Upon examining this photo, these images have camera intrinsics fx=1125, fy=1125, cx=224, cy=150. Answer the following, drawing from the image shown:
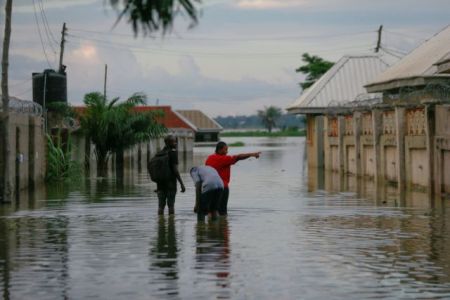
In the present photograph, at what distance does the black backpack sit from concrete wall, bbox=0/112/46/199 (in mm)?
8589

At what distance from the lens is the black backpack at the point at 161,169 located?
20.2 meters

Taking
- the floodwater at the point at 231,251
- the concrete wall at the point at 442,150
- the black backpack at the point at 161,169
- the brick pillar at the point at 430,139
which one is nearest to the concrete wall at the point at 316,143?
the brick pillar at the point at 430,139

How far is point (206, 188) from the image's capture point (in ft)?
63.3

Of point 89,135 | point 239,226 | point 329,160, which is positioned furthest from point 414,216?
point 89,135

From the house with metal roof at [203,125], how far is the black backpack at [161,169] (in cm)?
11513

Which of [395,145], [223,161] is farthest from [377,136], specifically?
[223,161]

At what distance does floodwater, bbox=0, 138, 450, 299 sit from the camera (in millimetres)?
11633

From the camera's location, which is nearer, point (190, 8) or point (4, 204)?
point (190, 8)

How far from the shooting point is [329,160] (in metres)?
48.9

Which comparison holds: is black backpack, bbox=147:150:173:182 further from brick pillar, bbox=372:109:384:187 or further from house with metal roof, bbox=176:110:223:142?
house with metal roof, bbox=176:110:223:142

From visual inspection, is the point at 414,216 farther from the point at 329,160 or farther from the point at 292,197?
the point at 329,160

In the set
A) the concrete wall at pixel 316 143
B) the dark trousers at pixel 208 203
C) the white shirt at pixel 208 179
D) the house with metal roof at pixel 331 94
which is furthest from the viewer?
the house with metal roof at pixel 331 94

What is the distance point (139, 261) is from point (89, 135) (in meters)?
42.0

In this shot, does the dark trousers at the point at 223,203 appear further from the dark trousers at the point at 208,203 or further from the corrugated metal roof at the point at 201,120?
the corrugated metal roof at the point at 201,120
